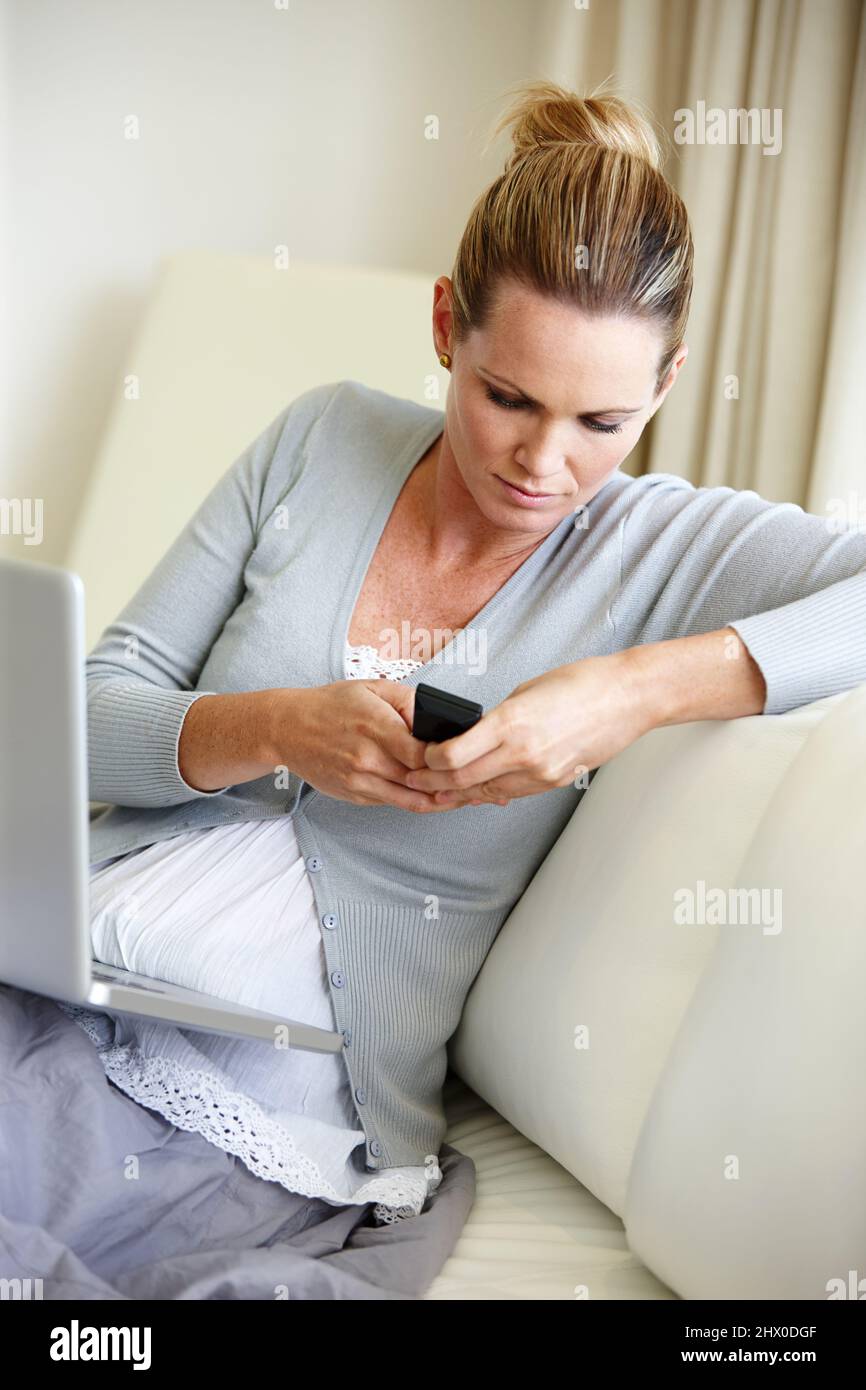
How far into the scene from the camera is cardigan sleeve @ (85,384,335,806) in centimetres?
117

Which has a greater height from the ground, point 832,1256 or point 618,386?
point 618,386

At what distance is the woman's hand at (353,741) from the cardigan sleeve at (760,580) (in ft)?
0.92

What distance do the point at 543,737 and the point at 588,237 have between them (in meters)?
0.42

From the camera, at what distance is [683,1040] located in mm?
945

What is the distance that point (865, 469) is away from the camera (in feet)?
5.81

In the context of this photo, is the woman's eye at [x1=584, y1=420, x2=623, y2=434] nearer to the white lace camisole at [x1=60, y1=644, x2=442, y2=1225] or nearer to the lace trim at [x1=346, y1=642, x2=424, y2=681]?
the lace trim at [x1=346, y1=642, x2=424, y2=681]

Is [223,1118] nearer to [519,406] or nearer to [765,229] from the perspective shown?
[519,406]

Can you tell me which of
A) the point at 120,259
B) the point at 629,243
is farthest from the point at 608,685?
the point at 120,259

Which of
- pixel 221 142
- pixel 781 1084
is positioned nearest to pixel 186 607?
pixel 781 1084

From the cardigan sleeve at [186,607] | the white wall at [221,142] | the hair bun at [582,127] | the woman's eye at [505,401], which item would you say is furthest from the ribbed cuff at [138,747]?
the white wall at [221,142]

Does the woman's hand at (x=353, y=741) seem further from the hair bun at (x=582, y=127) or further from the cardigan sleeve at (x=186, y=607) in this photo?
the hair bun at (x=582, y=127)
